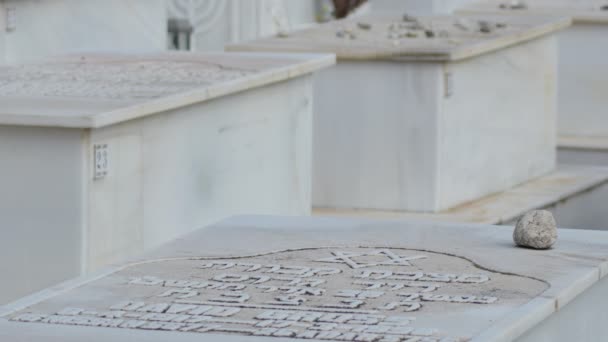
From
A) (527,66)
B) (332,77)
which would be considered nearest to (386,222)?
(332,77)

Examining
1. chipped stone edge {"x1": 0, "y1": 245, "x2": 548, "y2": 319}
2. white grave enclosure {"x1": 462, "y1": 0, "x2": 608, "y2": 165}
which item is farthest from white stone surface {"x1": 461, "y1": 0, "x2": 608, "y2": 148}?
chipped stone edge {"x1": 0, "y1": 245, "x2": 548, "y2": 319}

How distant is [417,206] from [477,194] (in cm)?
74

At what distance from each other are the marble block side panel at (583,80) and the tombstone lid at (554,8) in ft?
0.46

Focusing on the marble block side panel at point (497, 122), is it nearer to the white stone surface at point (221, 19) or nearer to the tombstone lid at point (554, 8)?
the tombstone lid at point (554, 8)

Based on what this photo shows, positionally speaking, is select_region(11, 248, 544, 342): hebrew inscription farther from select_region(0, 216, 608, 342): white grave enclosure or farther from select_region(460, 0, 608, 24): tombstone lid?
select_region(460, 0, 608, 24): tombstone lid

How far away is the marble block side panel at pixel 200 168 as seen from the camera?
6574 millimetres

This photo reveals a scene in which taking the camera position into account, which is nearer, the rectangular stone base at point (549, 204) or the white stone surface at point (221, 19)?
the rectangular stone base at point (549, 204)

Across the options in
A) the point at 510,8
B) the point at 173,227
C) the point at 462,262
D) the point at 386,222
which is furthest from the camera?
the point at 510,8

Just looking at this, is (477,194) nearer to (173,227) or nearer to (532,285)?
(173,227)

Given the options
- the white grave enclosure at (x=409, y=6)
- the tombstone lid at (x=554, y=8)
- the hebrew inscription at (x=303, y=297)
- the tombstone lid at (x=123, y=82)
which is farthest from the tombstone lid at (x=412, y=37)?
the hebrew inscription at (x=303, y=297)

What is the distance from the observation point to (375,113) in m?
9.55

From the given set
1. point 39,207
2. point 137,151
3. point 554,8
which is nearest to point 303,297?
point 39,207

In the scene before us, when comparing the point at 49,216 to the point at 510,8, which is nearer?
the point at 49,216

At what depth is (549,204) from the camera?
10.1 m
